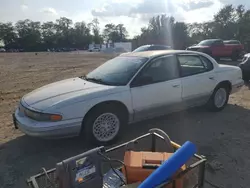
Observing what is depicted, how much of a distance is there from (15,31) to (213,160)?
98994 millimetres

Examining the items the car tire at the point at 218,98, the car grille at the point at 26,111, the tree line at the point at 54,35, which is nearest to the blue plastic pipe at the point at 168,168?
the car grille at the point at 26,111

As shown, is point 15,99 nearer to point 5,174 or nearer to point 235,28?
point 5,174

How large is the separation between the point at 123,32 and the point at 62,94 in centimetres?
10303

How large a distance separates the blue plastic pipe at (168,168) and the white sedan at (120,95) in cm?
197

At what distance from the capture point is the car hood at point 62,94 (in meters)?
3.78

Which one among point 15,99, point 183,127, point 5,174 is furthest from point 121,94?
point 15,99

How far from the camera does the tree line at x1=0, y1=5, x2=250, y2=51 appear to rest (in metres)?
45.8

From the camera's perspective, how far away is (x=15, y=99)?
7703mm

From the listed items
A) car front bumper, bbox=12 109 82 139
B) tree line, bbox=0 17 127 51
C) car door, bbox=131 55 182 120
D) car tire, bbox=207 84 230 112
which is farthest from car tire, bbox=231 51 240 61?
tree line, bbox=0 17 127 51

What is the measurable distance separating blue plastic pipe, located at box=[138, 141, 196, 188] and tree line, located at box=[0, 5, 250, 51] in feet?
123

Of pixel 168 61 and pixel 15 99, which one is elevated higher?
pixel 168 61

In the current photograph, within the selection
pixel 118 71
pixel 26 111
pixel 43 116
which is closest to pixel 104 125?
pixel 43 116

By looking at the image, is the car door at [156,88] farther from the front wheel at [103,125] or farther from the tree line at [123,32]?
the tree line at [123,32]

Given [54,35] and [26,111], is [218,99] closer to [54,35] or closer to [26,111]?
[26,111]
